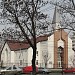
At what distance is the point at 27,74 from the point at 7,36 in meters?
33.9

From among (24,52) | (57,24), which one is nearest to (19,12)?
(57,24)

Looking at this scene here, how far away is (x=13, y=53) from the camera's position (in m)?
116

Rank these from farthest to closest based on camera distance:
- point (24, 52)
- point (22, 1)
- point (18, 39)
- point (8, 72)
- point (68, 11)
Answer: point (24, 52), point (8, 72), point (18, 39), point (22, 1), point (68, 11)

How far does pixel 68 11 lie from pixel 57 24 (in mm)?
1905

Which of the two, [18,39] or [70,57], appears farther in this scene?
[70,57]

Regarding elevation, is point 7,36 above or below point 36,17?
below

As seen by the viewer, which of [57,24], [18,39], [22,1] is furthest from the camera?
[18,39]

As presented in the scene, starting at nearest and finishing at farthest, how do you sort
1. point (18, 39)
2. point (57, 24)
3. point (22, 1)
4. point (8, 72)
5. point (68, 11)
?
1. point (68, 11)
2. point (57, 24)
3. point (22, 1)
4. point (18, 39)
5. point (8, 72)

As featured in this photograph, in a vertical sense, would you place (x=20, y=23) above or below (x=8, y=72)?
Answer: above

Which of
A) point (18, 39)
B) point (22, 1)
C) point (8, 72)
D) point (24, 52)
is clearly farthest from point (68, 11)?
point (24, 52)

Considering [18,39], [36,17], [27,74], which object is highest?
[36,17]

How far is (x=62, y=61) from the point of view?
368 feet

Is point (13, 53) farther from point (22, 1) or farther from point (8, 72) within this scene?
point (22, 1)

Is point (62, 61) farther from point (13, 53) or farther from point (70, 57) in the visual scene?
point (13, 53)
